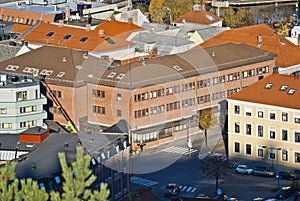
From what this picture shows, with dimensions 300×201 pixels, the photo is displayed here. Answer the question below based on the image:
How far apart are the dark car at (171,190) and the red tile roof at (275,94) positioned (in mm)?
4589

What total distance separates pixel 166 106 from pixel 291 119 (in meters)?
5.73

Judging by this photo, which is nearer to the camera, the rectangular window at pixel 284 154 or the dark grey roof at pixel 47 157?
the dark grey roof at pixel 47 157

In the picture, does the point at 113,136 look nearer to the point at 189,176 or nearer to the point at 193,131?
the point at 189,176

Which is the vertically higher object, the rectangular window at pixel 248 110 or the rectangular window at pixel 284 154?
the rectangular window at pixel 248 110

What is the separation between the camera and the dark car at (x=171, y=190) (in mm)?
36062

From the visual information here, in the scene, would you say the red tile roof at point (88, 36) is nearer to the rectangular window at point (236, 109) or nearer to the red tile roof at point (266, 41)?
the red tile roof at point (266, 41)

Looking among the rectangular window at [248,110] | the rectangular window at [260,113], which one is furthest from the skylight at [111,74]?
the rectangular window at [260,113]

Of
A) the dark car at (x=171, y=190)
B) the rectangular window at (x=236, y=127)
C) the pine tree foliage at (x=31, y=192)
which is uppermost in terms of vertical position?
the pine tree foliage at (x=31, y=192)

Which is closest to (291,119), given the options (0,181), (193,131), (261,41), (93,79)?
(193,131)

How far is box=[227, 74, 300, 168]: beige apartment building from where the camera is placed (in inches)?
1511

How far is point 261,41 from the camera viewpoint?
161 feet

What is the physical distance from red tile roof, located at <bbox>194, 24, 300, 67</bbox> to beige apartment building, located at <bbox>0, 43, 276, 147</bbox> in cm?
157

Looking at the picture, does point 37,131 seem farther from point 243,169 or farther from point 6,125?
point 243,169

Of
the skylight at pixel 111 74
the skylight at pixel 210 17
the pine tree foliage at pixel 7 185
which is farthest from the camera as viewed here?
the skylight at pixel 210 17
